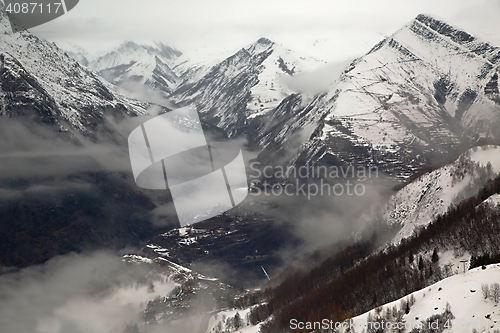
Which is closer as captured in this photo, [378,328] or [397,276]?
[378,328]

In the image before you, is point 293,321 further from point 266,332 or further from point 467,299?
point 467,299

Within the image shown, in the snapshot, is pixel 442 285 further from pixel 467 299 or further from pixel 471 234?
pixel 471 234

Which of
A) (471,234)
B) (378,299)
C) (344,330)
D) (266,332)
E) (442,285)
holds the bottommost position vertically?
(266,332)

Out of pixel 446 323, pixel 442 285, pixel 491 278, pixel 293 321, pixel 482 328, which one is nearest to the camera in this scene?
pixel 482 328

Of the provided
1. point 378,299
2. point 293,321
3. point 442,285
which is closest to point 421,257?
point 378,299

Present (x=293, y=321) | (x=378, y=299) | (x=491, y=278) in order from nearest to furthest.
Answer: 1. (x=491, y=278)
2. (x=378, y=299)
3. (x=293, y=321)

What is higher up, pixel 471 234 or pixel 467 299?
pixel 467 299
